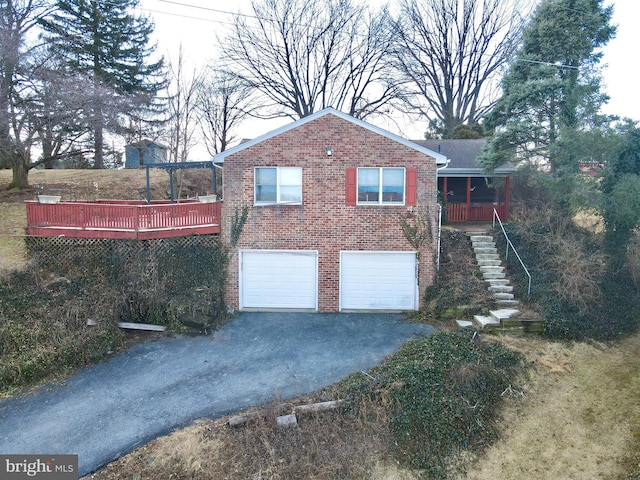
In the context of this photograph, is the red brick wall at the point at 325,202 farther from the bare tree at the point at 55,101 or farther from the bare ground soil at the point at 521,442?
the bare tree at the point at 55,101

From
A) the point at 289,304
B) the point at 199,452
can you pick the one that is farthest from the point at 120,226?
the point at 199,452

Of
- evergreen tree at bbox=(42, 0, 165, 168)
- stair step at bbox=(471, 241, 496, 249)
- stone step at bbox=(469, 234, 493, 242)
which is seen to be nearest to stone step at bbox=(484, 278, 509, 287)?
stair step at bbox=(471, 241, 496, 249)

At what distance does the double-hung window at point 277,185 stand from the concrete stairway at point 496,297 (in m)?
6.20

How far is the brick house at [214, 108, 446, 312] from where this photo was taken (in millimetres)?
11164

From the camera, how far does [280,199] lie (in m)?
11.4

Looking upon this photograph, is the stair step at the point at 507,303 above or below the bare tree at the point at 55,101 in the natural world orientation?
below

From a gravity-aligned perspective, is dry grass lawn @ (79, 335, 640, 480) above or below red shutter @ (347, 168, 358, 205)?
below

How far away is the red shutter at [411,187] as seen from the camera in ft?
36.9

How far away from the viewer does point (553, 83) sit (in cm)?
1350

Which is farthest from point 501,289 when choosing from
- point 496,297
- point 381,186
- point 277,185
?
point 277,185

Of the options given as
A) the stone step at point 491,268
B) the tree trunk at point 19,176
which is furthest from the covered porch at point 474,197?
the tree trunk at point 19,176

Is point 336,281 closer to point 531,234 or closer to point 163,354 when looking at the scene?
point 163,354

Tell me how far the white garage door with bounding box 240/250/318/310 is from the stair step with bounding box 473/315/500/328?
187 inches

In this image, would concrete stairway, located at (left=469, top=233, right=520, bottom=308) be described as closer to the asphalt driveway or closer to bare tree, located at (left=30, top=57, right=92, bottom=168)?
the asphalt driveway
